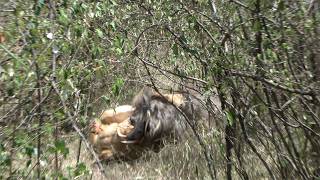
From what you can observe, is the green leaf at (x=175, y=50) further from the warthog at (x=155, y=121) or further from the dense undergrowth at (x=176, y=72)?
the warthog at (x=155, y=121)

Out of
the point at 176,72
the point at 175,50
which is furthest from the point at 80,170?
the point at 176,72

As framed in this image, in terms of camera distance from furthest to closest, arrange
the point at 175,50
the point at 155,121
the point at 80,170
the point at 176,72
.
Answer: the point at 155,121 → the point at 176,72 → the point at 175,50 → the point at 80,170

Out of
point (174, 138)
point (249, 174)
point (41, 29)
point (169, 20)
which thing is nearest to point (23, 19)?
point (41, 29)

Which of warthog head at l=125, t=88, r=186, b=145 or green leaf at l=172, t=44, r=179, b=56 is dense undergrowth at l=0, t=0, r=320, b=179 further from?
warthog head at l=125, t=88, r=186, b=145

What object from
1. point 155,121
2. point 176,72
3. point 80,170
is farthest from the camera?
point 155,121

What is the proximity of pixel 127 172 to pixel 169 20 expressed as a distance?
151cm

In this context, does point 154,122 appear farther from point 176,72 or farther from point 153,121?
point 176,72

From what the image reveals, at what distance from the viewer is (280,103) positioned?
11.4 feet

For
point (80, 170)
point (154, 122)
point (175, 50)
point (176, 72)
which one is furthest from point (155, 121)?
point (80, 170)

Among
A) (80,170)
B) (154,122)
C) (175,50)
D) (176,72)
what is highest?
(175,50)

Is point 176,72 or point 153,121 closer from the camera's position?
point 176,72

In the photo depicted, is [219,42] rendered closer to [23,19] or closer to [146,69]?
[146,69]

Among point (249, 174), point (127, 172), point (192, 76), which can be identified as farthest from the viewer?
point (127, 172)

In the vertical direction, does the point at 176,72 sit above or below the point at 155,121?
above
